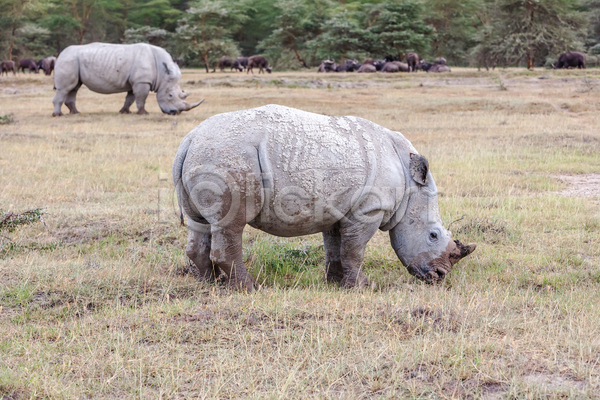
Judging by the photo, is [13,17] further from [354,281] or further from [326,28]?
[354,281]

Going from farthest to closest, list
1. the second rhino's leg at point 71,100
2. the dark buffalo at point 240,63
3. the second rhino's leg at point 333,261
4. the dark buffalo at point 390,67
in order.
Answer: the dark buffalo at point 240,63, the dark buffalo at point 390,67, the second rhino's leg at point 71,100, the second rhino's leg at point 333,261

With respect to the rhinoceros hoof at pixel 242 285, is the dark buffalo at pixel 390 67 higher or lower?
higher

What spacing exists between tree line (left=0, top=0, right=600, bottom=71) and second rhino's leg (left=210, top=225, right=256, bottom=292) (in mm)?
32367

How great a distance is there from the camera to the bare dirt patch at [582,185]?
27.6 feet

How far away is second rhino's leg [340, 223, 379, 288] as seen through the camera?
16.6 ft

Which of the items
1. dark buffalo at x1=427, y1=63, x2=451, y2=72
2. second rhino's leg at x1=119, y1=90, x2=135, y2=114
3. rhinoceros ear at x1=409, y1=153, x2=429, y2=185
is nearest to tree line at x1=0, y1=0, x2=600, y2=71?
dark buffalo at x1=427, y1=63, x2=451, y2=72

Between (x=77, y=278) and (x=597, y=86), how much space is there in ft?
70.2

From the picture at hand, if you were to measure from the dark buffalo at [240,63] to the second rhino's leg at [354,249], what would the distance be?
120ft

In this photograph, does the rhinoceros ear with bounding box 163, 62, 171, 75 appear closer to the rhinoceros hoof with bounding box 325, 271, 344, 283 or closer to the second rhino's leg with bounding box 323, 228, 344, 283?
the second rhino's leg with bounding box 323, 228, 344, 283

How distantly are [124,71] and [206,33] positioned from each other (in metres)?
27.2

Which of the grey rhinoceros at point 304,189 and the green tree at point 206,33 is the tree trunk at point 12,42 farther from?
the grey rhinoceros at point 304,189

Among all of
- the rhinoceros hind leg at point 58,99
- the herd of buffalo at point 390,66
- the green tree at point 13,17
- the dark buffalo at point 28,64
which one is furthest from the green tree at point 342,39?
the rhinoceros hind leg at point 58,99

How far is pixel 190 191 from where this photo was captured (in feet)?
15.6

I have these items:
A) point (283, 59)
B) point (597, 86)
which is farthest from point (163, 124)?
point (283, 59)
